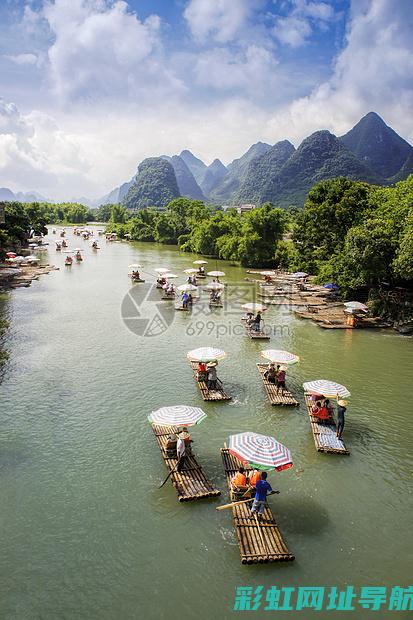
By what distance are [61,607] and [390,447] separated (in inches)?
409

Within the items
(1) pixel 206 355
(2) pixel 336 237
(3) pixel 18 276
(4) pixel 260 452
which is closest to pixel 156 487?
(4) pixel 260 452

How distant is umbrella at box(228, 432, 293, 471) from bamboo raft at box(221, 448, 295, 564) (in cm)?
110

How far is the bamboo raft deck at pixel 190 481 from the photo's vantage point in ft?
34.7

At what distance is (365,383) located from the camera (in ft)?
60.0

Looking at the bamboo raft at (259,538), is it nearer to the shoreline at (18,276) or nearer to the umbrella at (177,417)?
the umbrella at (177,417)

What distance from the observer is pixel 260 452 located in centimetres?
1047

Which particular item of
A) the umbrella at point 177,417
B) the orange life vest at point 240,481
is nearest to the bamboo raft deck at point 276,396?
the umbrella at point 177,417

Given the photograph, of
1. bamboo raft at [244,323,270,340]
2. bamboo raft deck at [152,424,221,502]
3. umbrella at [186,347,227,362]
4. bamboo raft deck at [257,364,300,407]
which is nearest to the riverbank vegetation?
bamboo raft at [244,323,270,340]

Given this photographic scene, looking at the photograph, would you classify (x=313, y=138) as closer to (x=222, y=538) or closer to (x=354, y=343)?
(x=354, y=343)

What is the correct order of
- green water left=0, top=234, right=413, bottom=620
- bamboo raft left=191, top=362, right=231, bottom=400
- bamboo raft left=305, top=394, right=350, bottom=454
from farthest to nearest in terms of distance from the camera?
bamboo raft left=191, top=362, right=231, bottom=400 < bamboo raft left=305, top=394, right=350, bottom=454 < green water left=0, top=234, right=413, bottom=620

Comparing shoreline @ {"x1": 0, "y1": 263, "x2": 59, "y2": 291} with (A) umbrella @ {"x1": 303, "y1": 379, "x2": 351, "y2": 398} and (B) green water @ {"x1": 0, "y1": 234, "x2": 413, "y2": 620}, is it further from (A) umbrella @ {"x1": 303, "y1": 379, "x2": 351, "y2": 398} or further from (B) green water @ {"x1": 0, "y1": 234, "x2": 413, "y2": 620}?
(A) umbrella @ {"x1": 303, "y1": 379, "x2": 351, "y2": 398}

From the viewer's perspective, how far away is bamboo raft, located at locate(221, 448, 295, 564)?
8789 millimetres

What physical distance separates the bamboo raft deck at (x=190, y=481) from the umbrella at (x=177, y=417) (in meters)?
0.99

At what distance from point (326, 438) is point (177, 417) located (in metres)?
4.99
